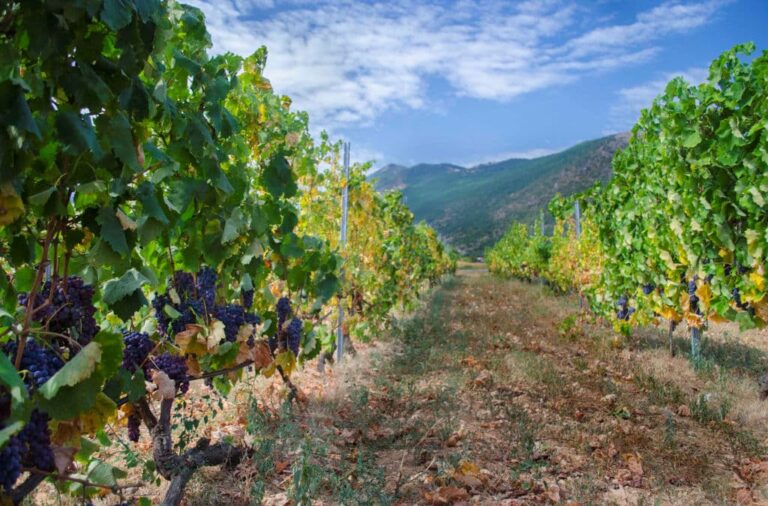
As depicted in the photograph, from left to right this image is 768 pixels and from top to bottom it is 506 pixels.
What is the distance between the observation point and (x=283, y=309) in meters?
3.52

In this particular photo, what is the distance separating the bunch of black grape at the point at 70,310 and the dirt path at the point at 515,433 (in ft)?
5.46

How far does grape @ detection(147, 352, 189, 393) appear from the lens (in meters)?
2.48

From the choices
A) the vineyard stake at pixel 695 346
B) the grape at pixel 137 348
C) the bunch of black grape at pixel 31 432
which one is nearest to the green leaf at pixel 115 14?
the bunch of black grape at pixel 31 432

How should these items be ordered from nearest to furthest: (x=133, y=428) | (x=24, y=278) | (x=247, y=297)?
(x=24, y=278) → (x=133, y=428) → (x=247, y=297)

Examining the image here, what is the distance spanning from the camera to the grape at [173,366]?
248 cm

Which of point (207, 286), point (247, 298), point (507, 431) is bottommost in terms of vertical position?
point (507, 431)

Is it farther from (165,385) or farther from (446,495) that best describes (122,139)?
(446,495)

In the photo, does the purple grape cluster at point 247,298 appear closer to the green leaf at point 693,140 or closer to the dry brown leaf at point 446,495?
the dry brown leaf at point 446,495

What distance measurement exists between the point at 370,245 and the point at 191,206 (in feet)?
19.4

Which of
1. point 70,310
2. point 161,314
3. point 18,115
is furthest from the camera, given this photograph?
point 161,314

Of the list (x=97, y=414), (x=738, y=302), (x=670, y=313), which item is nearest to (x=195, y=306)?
(x=97, y=414)

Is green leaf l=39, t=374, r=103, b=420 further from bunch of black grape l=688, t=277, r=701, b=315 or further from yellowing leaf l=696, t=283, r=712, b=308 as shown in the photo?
bunch of black grape l=688, t=277, r=701, b=315

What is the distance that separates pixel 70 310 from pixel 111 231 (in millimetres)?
308

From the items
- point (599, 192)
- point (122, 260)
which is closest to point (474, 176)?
point (599, 192)
